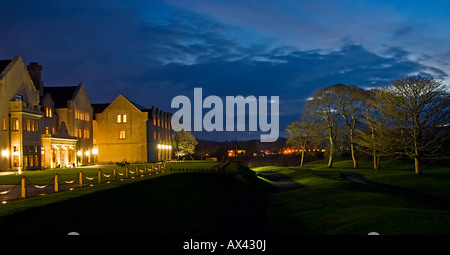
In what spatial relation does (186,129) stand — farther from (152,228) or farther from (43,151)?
(152,228)

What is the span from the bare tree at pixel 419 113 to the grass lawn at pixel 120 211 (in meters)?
28.3

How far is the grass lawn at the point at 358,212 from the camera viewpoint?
64.7ft

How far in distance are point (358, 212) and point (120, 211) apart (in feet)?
49.1

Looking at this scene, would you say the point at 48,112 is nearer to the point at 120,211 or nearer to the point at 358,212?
the point at 120,211

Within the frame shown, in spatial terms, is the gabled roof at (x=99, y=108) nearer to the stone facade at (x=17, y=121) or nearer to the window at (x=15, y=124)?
the stone facade at (x=17, y=121)

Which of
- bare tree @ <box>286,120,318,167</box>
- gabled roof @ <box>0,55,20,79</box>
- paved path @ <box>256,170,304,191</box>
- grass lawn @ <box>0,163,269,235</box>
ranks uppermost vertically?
gabled roof @ <box>0,55,20,79</box>

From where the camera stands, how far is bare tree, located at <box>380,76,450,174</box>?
49531 millimetres

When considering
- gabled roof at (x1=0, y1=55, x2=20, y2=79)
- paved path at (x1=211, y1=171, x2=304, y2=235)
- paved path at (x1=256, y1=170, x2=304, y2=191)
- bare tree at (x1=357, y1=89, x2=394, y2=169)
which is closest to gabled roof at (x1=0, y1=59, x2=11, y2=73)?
gabled roof at (x1=0, y1=55, x2=20, y2=79)

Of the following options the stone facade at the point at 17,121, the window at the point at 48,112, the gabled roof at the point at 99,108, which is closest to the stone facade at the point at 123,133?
the gabled roof at the point at 99,108

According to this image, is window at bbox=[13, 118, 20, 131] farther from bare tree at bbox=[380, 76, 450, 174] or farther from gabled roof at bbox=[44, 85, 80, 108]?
bare tree at bbox=[380, 76, 450, 174]

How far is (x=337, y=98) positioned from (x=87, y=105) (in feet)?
158

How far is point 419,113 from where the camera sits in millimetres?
49906

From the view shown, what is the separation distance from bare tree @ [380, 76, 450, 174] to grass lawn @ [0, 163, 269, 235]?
1114 inches

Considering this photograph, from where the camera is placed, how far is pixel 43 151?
58594 millimetres
